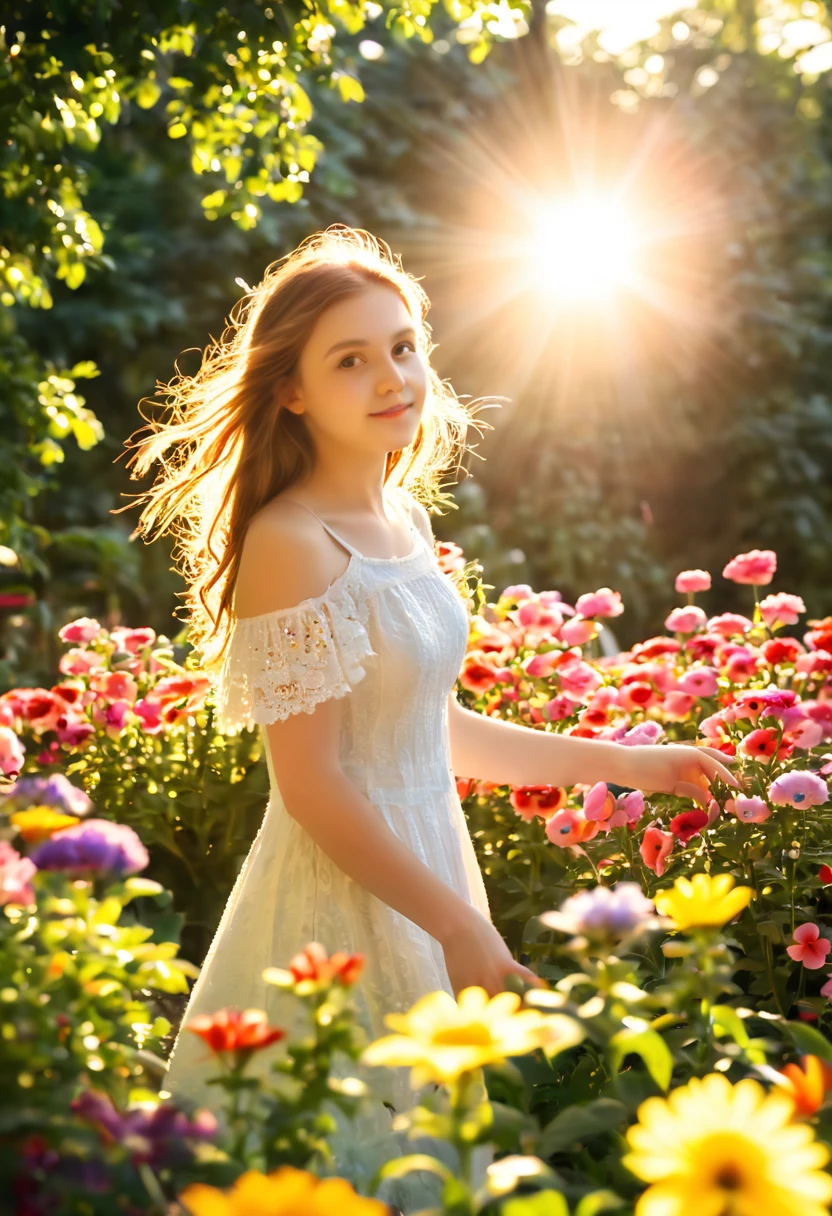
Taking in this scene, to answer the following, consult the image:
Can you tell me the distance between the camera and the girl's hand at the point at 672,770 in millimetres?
1754

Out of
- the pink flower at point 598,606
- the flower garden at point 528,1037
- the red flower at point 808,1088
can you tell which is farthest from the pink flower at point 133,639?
the red flower at point 808,1088

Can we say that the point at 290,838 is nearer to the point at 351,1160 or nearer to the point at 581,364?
the point at 351,1160

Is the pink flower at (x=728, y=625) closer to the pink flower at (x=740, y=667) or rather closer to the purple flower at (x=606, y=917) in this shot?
the pink flower at (x=740, y=667)

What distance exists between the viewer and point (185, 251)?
6.73 metres

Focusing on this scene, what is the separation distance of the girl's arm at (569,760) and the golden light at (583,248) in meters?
6.74

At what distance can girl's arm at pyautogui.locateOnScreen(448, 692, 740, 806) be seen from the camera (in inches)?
69.5

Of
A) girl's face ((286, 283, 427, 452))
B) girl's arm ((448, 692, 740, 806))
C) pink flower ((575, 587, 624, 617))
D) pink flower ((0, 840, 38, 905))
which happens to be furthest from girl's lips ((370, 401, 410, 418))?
pink flower ((575, 587, 624, 617))

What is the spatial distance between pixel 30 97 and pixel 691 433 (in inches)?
269

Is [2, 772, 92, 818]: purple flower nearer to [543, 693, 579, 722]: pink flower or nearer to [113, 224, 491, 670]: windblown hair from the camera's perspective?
[113, 224, 491, 670]: windblown hair

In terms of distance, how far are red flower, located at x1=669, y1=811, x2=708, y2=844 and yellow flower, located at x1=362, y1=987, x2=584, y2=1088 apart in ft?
2.92

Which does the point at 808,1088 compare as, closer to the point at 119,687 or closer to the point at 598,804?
the point at 598,804

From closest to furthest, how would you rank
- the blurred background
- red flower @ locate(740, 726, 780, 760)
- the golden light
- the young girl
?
1. the young girl
2. red flower @ locate(740, 726, 780, 760)
3. the blurred background
4. the golden light

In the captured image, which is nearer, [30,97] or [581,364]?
[30,97]

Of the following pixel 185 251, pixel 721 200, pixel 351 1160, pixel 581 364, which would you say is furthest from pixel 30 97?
pixel 721 200
